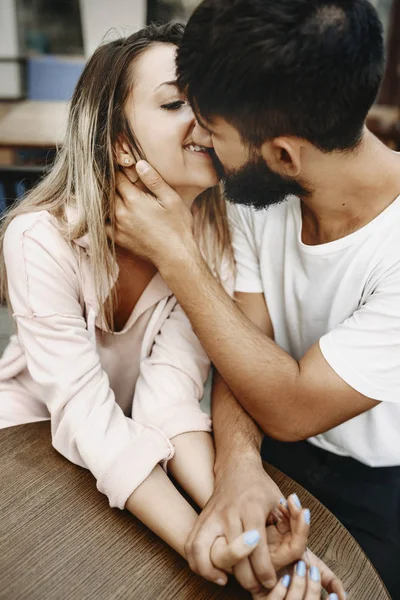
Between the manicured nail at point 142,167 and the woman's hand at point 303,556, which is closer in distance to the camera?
the woman's hand at point 303,556

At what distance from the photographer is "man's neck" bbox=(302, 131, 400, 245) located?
3.70 feet

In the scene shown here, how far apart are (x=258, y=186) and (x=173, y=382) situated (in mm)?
491

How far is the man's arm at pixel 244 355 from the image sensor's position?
41.4 inches

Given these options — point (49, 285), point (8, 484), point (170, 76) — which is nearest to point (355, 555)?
point (8, 484)

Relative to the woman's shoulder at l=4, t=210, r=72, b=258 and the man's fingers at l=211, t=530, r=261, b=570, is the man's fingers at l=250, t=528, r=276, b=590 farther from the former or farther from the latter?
the woman's shoulder at l=4, t=210, r=72, b=258

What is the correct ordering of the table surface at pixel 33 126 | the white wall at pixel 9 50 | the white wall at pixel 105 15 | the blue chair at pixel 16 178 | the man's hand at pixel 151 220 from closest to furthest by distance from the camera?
the man's hand at pixel 151 220, the blue chair at pixel 16 178, the table surface at pixel 33 126, the white wall at pixel 9 50, the white wall at pixel 105 15

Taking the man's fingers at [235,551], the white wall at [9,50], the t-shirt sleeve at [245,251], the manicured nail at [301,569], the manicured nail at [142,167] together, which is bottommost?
the white wall at [9,50]

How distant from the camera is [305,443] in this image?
4.77 ft

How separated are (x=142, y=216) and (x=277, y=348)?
42 centimetres

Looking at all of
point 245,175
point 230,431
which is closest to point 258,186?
point 245,175

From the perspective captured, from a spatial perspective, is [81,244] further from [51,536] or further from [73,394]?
[51,536]

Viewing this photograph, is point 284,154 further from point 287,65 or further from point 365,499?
point 365,499

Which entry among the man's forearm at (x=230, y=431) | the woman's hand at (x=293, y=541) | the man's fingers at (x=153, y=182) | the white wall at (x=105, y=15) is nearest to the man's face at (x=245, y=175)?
the man's fingers at (x=153, y=182)

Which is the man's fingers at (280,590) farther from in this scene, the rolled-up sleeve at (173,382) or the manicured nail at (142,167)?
the manicured nail at (142,167)
